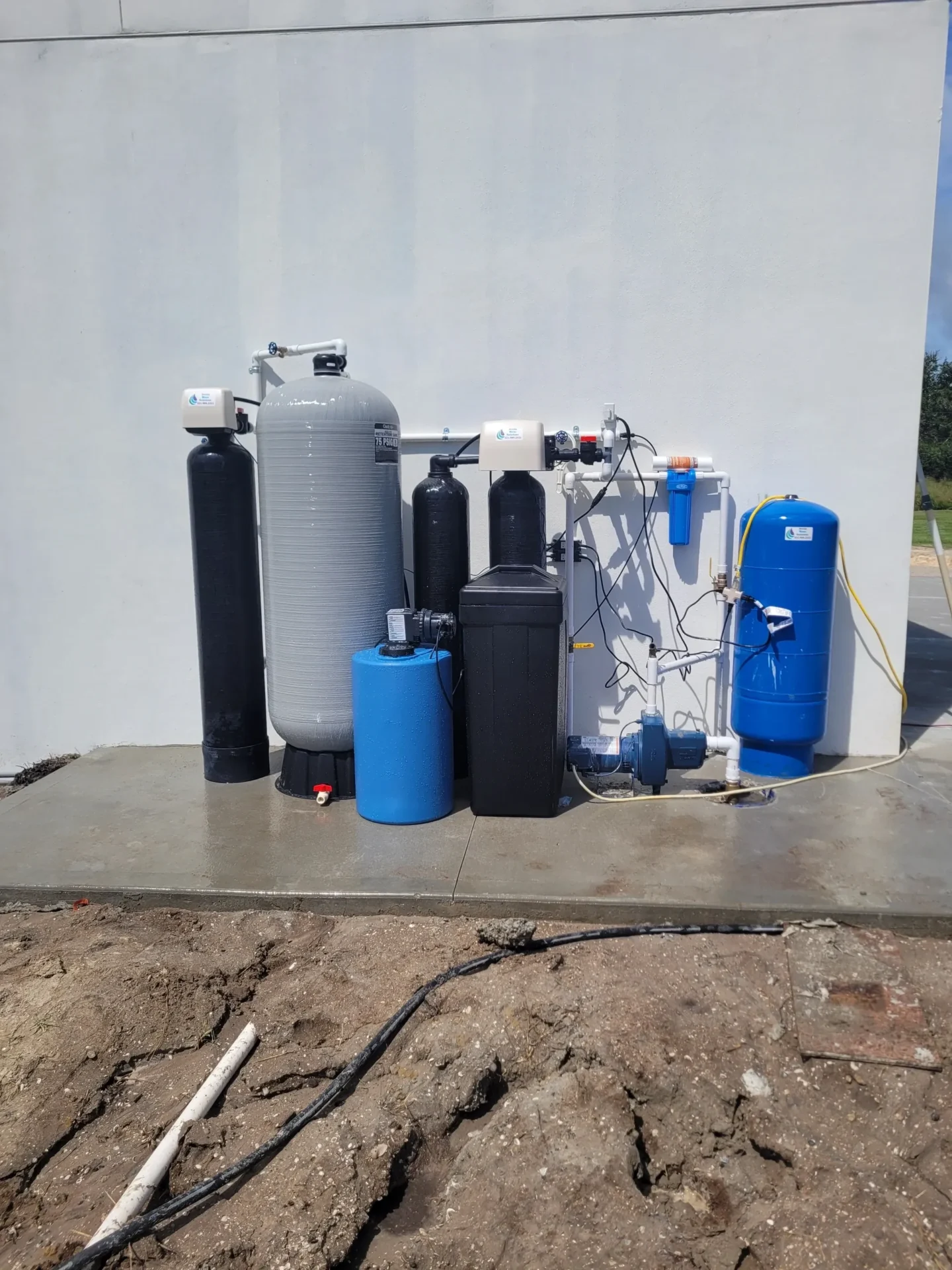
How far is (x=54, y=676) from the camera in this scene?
5535 millimetres

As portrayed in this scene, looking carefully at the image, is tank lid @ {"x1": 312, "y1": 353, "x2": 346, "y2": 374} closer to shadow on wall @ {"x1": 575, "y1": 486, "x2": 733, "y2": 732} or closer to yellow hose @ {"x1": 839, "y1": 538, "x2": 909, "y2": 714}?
shadow on wall @ {"x1": 575, "y1": 486, "x2": 733, "y2": 732}

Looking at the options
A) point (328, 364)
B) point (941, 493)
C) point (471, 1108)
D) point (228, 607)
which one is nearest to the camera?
point (471, 1108)

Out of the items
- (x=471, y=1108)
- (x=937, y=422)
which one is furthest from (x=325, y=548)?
(x=937, y=422)

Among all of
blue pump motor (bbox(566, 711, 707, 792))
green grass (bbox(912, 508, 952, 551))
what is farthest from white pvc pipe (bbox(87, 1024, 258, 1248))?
green grass (bbox(912, 508, 952, 551))

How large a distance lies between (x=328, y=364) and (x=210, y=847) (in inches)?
89.7

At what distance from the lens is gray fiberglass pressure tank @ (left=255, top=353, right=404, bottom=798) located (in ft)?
14.0

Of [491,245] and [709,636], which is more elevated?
[491,245]

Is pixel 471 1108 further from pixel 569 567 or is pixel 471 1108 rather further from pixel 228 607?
pixel 569 567

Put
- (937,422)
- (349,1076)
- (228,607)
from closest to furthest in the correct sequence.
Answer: (349,1076) → (228,607) → (937,422)

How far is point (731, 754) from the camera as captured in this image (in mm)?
4406

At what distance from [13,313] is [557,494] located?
3239 mm

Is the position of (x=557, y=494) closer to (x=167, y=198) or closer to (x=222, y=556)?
(x=222, y=556)

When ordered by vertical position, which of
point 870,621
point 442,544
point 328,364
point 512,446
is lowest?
point 870,621

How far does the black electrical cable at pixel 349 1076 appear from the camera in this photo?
6.70 feet
